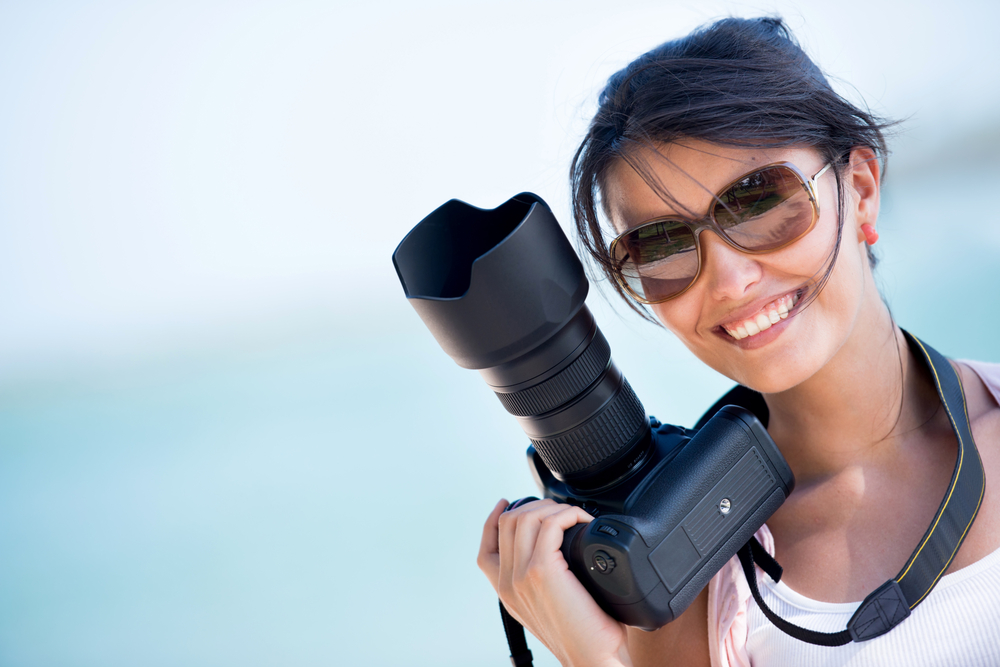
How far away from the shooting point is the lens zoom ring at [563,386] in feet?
2.16

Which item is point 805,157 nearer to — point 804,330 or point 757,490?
point 804,330

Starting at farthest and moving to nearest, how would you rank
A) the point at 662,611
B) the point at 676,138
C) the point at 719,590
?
the point at 719,590, the point at 676,138, the point at 662,611

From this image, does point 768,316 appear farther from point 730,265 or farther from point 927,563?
point 927,563

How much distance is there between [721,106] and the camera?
695 millimetres

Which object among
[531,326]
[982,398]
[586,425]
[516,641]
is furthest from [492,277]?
[982,398]

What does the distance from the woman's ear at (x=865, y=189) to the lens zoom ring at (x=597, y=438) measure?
0.34 meters

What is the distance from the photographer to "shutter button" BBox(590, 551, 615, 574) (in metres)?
0.59

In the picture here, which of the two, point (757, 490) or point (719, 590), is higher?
point (757, 490)

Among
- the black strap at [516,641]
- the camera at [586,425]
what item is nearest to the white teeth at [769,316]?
the camera at [586,425]

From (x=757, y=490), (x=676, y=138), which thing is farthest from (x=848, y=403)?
(x=676, y=138)

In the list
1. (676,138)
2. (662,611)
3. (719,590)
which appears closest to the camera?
(662,611)

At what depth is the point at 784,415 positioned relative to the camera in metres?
0.90

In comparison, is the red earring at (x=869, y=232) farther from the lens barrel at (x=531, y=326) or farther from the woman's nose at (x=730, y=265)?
the lens barrel at (x=531, y=326)

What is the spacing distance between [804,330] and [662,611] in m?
0.33
